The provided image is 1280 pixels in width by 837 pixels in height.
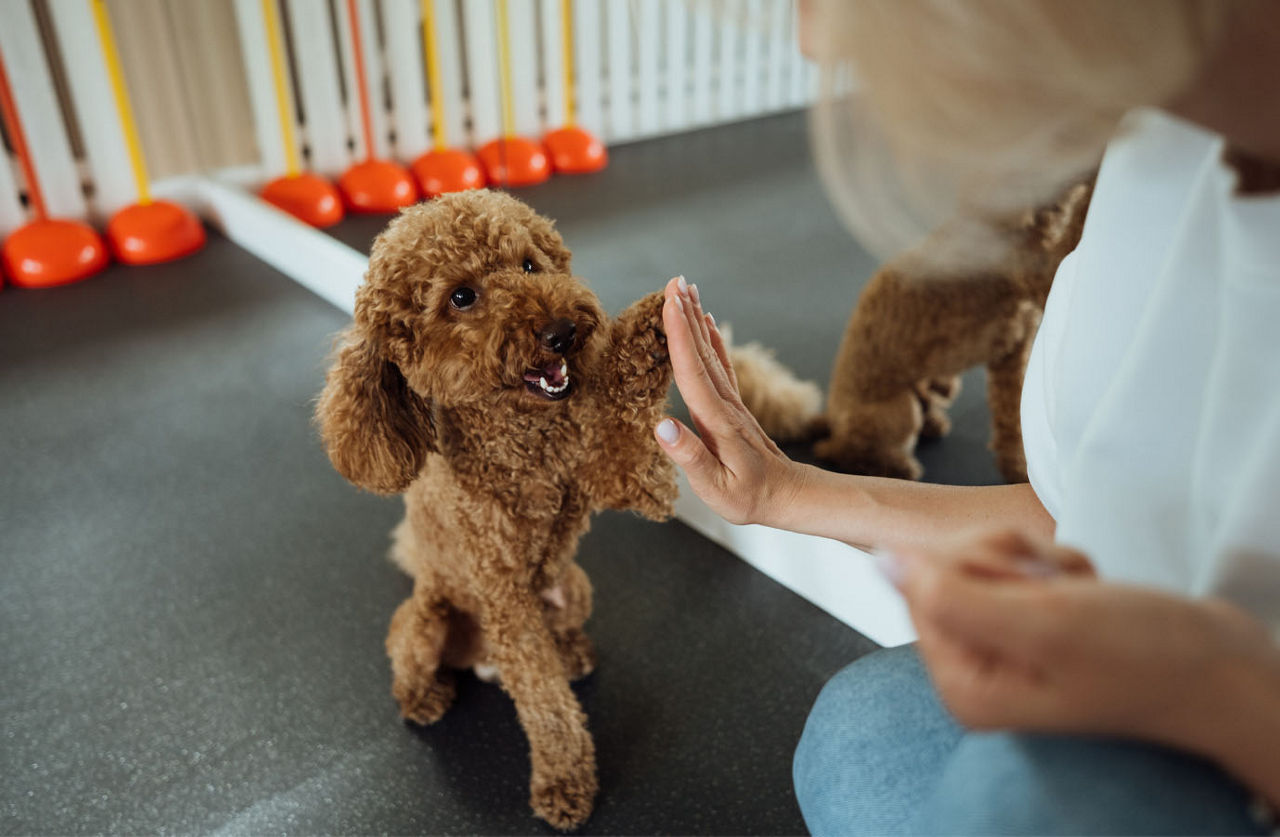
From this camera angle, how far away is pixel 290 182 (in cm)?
217

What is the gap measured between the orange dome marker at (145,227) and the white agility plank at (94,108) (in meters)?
0.03

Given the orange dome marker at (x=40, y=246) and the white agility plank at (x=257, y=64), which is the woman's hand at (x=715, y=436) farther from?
the orange dome marker at (x=40, y=246)

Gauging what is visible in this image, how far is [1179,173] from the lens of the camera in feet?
1.83

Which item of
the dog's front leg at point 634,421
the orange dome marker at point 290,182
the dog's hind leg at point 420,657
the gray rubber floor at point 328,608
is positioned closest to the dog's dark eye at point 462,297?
the dog's front leg at point 634,421

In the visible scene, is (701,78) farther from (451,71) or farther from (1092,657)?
(1092,657)

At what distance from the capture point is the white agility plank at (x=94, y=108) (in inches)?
85.0

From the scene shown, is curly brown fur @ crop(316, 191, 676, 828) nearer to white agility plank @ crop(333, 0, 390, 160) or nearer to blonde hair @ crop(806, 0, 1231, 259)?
blonde hair @ crop(806, 0, 1231, 259)

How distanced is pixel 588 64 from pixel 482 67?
24cm

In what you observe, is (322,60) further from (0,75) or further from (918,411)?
(918,411)

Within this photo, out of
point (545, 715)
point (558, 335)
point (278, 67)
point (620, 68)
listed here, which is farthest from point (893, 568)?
point (278, 67)

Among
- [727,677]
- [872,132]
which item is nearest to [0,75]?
[727,677]

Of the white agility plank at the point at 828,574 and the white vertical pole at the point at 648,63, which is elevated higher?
the white vertical pole at the point at 648,63

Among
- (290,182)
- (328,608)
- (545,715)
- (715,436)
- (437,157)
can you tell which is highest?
(715,436)

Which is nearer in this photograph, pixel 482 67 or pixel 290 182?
pixel 482 67
